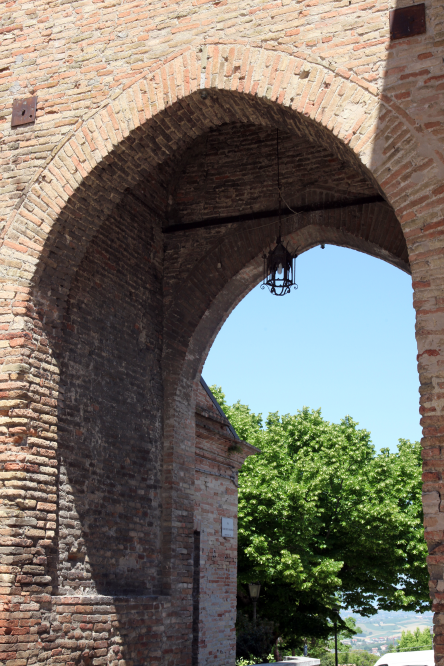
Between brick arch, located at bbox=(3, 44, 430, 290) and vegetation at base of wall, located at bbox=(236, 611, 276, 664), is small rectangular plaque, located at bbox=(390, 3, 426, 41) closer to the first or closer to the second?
brick arch, located at bbox=(3, 44, 430, 290)

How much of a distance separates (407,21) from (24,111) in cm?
372

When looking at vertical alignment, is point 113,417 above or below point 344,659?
above

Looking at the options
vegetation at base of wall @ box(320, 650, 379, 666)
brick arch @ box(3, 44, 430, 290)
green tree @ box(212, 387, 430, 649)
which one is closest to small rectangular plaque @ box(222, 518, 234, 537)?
brick arch @ box(3, 44, 430, 290)

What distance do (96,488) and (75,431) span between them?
0.70 meters

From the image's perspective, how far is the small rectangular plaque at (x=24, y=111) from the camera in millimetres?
6992

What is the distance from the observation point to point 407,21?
5.73 m

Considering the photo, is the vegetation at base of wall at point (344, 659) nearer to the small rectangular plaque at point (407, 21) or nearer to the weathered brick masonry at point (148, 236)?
the weathered brick masonry at point (148, 236)

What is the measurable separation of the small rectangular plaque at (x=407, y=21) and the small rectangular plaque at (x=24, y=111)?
11.4 ft

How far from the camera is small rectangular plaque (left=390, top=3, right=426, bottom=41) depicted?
18.6 ft

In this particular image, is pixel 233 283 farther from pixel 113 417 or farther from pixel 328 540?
pixel 328 540

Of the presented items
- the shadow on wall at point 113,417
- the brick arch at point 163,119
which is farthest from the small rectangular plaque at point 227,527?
the brick arch at point 163,119

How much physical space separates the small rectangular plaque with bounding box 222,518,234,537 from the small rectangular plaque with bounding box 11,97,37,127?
6.72m

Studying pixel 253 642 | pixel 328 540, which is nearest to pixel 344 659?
pixel 328 540

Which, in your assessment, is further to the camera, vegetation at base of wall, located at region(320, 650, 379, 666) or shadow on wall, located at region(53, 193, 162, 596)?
vegetation at base of wall, located at region(320, 650, 379, 666)
